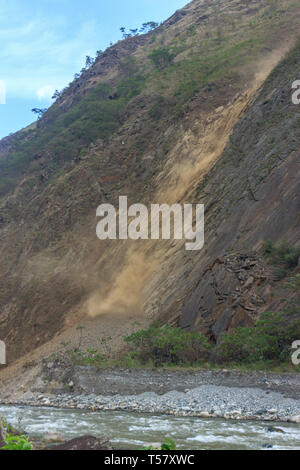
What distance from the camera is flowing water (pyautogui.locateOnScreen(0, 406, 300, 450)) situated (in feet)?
31.8

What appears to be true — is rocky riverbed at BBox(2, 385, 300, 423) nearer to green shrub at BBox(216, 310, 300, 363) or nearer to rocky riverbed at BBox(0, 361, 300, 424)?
rocky riverbed at BBox(0, 361, 300, 424)

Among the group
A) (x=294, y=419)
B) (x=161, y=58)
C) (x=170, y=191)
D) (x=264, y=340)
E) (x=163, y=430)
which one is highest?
(x=161, y=58)

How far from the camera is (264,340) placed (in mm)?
16547

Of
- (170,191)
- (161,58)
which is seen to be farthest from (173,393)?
(161,58)

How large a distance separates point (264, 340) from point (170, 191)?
63.6 ft

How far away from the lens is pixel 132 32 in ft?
290

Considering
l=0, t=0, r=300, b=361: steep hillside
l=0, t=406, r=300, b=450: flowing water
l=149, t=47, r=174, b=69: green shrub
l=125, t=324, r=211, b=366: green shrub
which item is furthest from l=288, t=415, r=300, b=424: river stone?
Result: l=149, t=47, r=174, b=69: green shrub

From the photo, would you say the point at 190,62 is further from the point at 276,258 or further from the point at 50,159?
the point at 276,258

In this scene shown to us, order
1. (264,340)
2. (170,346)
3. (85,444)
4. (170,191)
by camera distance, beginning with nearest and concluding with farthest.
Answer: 1. (85,444)
2. (264,340)
3. (170,346)
4. (170,191)

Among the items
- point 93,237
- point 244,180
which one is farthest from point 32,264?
point 244,180

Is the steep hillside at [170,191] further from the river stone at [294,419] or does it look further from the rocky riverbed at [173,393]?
the river stone at [294,419]

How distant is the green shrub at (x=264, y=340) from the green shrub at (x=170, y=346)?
4.30 feet

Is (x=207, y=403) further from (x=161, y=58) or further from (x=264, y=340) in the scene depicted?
(x=161, y=58)

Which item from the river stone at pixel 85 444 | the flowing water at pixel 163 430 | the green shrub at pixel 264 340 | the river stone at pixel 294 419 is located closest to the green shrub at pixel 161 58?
the green shrub at pixel 264 340
